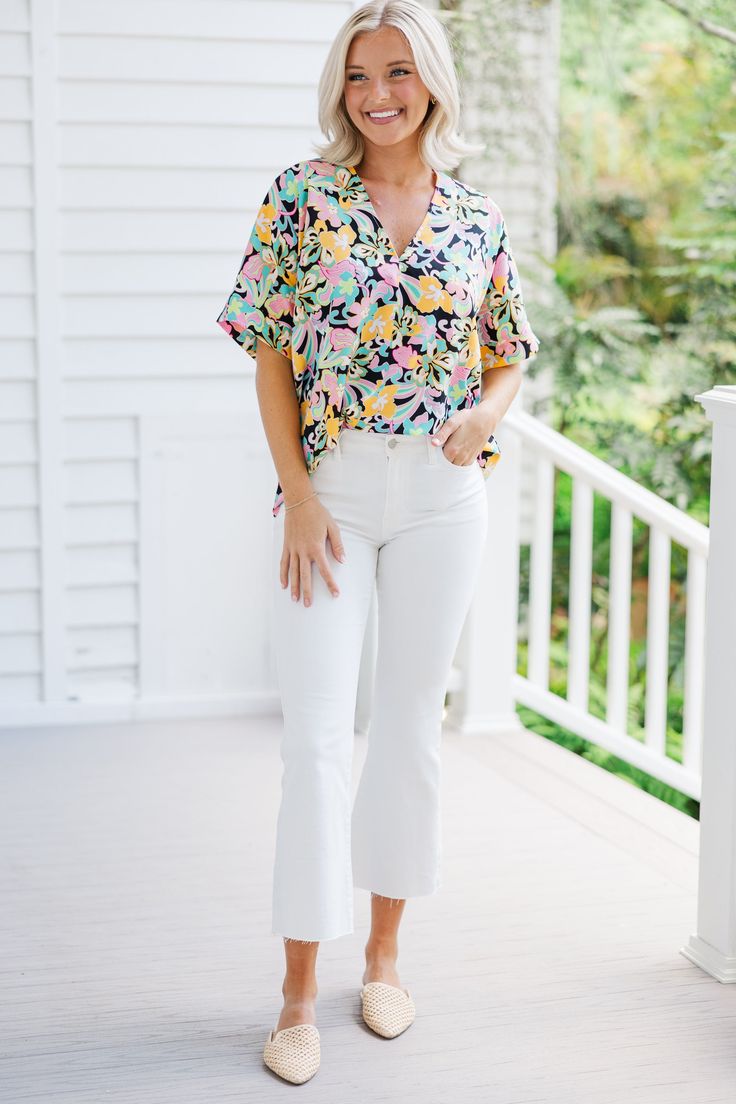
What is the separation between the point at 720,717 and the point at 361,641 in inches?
28.6

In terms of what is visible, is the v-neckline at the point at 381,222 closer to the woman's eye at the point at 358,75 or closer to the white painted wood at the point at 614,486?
the woman's eye at the point at 358,75

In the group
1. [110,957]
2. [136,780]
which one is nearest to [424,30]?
[110,957]

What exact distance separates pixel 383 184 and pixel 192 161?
1763 millimetres

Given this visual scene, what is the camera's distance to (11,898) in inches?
105

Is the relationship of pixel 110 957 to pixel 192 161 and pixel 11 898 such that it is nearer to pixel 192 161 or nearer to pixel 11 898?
pixel 11 898

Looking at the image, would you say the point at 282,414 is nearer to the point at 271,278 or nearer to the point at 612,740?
the point at 271,278

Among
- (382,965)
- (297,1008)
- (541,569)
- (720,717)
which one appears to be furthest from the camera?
(541,569)

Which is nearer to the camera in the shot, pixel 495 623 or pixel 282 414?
pixel 282 414

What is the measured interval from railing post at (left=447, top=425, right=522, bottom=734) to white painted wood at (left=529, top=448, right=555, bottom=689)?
58mm

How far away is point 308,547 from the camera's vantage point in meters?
1.98

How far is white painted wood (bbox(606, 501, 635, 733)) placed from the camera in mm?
3455

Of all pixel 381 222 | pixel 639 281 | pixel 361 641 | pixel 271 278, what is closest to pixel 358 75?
pixel 381 222

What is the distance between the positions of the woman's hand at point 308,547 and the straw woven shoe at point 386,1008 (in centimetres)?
68

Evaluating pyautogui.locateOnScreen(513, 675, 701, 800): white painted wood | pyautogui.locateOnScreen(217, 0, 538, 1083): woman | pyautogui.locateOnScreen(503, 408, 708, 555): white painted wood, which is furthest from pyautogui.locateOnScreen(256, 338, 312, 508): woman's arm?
pyautogui.locateOnScreen(513, 675, 701, 800): white painted wood
